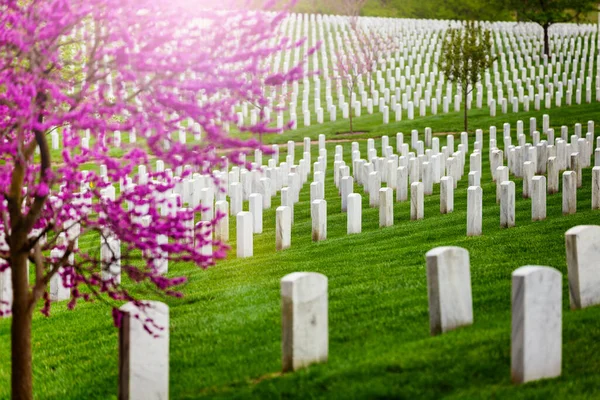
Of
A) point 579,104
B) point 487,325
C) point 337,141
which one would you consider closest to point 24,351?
point 487,325

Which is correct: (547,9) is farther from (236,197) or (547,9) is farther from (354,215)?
(354,215)

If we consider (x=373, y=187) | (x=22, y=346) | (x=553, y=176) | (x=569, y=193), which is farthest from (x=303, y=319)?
(x=553, y=176)

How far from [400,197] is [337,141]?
40.8 ft

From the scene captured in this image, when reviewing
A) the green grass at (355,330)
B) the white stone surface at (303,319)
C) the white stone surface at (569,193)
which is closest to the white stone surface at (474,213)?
the green grass at (355,330)

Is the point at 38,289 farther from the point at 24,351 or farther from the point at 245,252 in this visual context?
the point at 245,252

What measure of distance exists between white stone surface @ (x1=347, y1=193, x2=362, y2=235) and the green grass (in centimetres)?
21

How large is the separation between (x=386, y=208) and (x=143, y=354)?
346 inches

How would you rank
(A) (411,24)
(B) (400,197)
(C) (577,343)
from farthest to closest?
1. (A) (411,24)
2. (B) (400,197)
3. (C) (577,343)

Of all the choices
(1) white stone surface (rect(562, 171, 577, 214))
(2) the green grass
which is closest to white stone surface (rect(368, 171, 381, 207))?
(2) the green grass

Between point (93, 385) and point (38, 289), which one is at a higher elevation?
point (38, 289)

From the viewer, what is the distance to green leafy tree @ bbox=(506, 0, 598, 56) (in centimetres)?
4869

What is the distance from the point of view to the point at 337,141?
30453 millimetres

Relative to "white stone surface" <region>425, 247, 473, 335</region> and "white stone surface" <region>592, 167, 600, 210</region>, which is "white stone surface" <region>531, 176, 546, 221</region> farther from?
"white stone surface" <region>425, 247, 473, 335</region>

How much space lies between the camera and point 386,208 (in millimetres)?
15375
